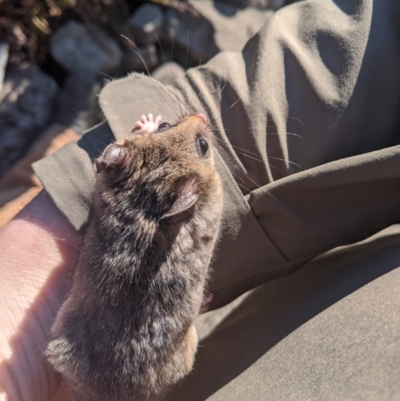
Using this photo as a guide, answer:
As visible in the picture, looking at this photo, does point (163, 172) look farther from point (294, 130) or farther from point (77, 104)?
point (77, 104)

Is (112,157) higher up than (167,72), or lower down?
higher up

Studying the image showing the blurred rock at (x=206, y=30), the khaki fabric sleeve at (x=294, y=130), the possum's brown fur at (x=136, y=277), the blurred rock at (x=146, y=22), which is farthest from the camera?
the blurred rock at (x=206, y=30)

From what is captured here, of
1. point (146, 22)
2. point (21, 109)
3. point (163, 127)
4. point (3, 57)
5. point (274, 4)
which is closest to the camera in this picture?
point (163, 127)

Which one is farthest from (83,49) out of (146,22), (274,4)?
(274,4)

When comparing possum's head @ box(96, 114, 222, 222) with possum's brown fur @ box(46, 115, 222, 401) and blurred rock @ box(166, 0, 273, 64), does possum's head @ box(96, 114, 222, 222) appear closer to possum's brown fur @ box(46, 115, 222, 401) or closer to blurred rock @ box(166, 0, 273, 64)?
possum's brown fur @ box(46, 115, 222, 401)

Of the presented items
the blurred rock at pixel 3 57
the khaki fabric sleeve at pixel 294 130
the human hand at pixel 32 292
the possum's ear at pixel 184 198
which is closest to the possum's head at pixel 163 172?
the possum's ear at pixel 184 198

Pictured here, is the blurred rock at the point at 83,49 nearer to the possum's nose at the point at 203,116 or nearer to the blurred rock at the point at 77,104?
the blurred rock at the point at 77,104
